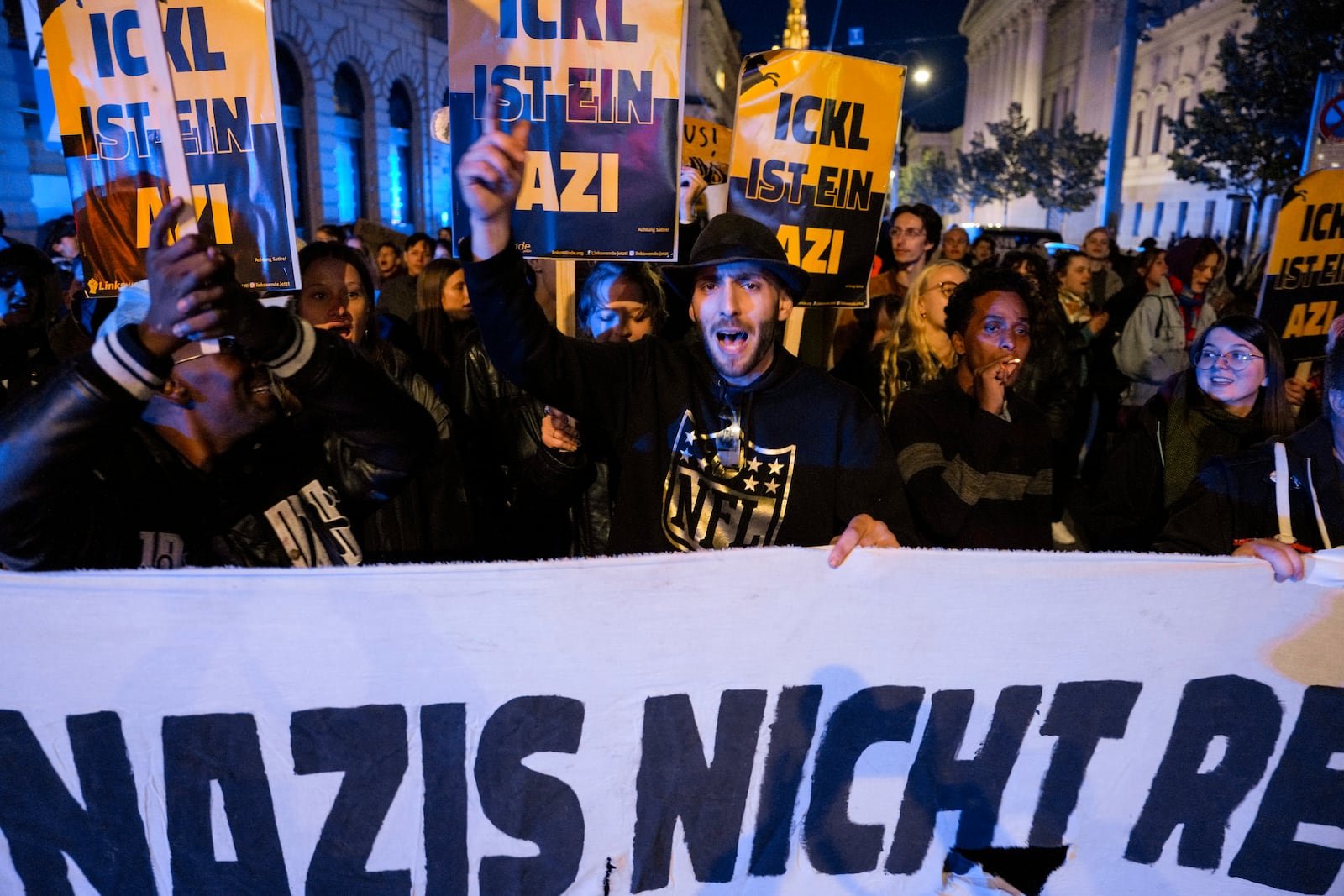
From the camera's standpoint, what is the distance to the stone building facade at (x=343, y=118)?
11219 millimetres

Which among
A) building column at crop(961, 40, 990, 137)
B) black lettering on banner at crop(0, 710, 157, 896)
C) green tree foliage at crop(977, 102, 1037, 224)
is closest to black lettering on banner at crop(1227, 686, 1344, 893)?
black lettering on banner at crop(0, 710, 157, 896)

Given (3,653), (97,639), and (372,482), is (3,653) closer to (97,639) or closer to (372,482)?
(97,639)

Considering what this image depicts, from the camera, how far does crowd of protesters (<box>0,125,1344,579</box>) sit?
6.15 ft

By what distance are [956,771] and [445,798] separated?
3.69ft

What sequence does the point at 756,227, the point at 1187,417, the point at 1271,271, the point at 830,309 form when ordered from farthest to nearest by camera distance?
1. the point at 830,309
2. the point at 1271,271
3. the point at 1187,417
4. the point at 756,227

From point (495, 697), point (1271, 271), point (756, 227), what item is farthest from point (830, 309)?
point (495, 697)

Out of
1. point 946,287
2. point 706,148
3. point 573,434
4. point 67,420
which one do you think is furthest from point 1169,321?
point 67,420

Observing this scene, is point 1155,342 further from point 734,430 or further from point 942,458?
→ point 734,430

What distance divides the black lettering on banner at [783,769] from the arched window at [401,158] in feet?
68.0

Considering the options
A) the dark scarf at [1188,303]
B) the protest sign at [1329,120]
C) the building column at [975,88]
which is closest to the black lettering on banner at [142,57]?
the dark scarf at [1188,303]

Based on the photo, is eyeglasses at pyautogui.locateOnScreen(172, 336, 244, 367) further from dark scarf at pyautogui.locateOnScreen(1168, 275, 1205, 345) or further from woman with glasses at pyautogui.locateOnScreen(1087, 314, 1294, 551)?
dark scarf at pyautogui.locateOnScreen(1168, 275, 1205, 345)

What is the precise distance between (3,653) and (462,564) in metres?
0.92

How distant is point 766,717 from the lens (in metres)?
2.09

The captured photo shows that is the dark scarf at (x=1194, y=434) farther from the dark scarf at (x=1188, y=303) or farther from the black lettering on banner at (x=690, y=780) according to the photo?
the dark scarf at (x=1188, y=303)
